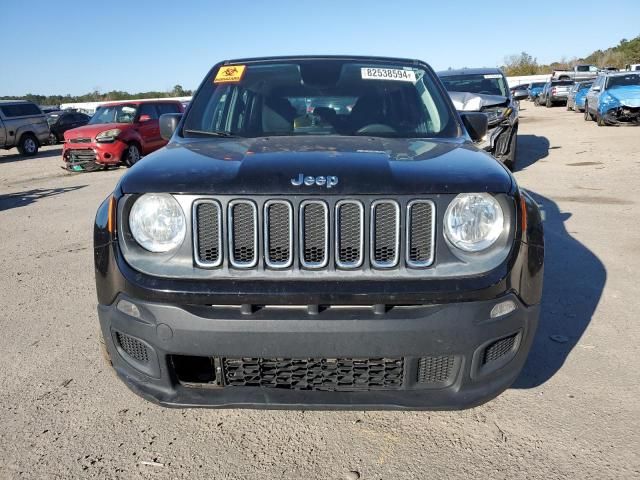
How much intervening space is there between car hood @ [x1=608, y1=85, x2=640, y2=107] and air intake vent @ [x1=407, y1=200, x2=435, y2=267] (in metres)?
Result: 17.4

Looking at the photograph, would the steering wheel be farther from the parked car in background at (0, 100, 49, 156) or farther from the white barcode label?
the parked car in background at (0, 100, 49, 156)

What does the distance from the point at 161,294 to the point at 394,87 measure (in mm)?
2143

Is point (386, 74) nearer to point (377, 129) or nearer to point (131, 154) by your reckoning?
point (377, 129)

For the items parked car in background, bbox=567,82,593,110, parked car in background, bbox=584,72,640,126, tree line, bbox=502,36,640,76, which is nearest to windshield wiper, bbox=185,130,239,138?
parked car in background, bbox=584,72,640,126

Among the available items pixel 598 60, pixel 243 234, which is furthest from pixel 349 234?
pixel 598 60

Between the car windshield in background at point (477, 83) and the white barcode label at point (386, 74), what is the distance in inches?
297

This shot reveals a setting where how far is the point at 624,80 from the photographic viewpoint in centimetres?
1695

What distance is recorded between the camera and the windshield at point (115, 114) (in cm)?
1382

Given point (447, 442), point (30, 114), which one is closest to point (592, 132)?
point (447, 442)

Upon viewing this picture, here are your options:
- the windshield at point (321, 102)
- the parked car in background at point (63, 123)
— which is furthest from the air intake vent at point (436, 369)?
the parked car in background at point (63, 123)

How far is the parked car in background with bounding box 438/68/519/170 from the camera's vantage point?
8.77 metres

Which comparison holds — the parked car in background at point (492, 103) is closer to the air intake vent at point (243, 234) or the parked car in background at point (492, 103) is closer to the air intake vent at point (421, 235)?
the air intake vent at point (421, 235)

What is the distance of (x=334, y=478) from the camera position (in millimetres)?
2264

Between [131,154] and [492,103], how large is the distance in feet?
28.1
